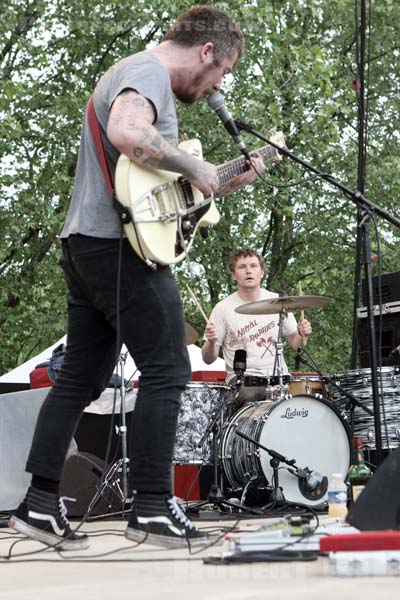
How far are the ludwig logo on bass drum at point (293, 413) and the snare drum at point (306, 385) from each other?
32cm

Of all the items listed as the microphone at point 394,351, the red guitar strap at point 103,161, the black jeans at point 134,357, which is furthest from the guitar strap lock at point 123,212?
the microphone at point 394,351

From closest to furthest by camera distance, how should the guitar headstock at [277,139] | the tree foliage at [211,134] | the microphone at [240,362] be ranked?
1. the guitar headstock at [277,139]
2. the microphone at [240,362]
3. the tree foliage at [211,134]

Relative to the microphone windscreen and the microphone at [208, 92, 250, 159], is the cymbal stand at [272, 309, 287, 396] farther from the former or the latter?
the microphone at [208, 92, 250, 159]

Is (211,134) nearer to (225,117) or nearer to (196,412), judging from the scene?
(196,412)

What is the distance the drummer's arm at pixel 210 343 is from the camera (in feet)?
23.5

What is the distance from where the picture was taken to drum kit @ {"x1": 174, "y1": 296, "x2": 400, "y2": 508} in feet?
21.8

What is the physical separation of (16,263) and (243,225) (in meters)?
3.96

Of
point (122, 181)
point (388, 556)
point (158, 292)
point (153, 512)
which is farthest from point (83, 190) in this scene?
point (388, 556)

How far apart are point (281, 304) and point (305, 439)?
0.98m

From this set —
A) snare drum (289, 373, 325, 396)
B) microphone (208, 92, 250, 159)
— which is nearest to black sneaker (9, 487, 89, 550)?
microphone (208, 92, 250, 159)

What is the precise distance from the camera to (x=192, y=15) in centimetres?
391

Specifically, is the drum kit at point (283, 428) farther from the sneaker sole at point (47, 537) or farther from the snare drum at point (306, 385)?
the sneaker sole at point (47, 537)

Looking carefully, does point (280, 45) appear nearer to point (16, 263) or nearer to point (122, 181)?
point (16, 263)

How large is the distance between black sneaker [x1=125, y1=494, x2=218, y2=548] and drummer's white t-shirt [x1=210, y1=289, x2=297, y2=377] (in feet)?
12.5
